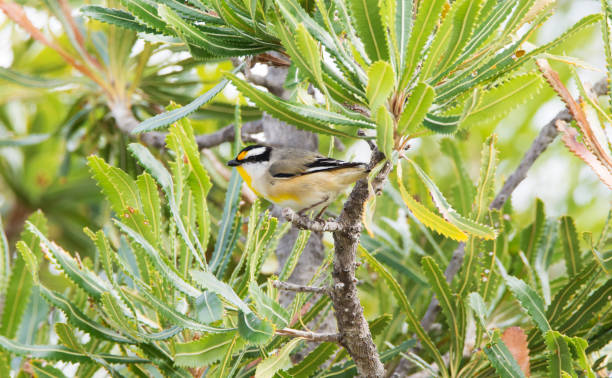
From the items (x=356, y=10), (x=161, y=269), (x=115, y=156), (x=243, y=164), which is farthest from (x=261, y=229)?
(x=115, y=156)

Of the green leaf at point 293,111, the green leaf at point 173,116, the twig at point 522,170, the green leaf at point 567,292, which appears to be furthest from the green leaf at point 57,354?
the green leaf at point 567,292

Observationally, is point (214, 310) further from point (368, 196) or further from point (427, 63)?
point (427, 63)

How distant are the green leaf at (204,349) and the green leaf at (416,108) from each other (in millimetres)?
480

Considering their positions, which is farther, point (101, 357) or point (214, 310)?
point (101, 357)

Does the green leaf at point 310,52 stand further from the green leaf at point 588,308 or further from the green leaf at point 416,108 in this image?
the green leaf at point 588,308

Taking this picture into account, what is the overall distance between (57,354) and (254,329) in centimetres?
54

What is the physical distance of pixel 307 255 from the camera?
1.96 m

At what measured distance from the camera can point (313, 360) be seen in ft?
4.36

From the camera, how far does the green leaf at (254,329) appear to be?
101 centimetres

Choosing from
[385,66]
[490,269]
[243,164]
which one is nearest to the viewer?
[385,66]

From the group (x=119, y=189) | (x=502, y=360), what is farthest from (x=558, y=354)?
(x=119, y=189)

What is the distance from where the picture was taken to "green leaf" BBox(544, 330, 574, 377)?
116 cm

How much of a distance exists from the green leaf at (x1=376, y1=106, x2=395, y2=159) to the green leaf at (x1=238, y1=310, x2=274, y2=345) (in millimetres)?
327

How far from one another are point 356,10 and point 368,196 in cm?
29
